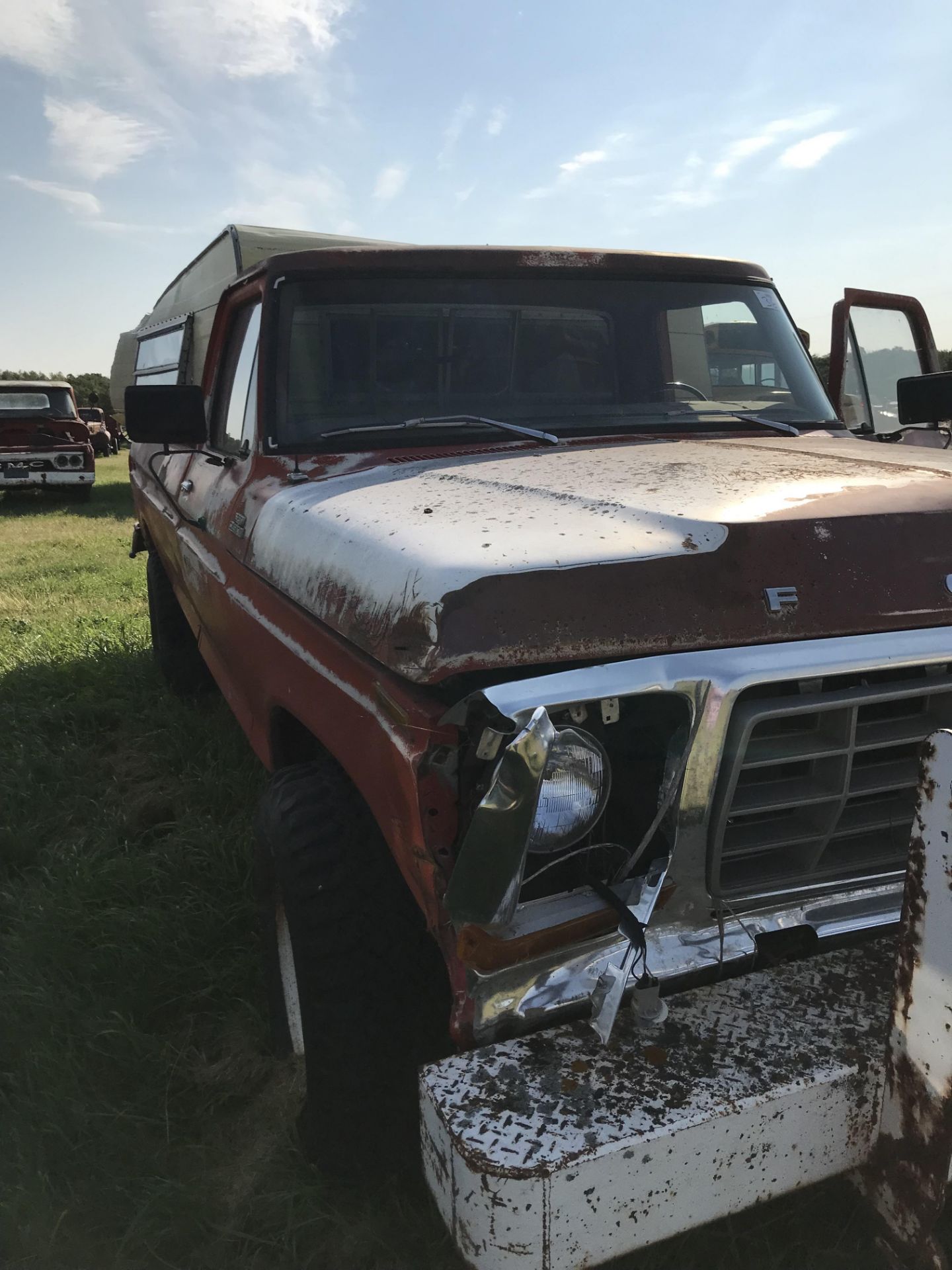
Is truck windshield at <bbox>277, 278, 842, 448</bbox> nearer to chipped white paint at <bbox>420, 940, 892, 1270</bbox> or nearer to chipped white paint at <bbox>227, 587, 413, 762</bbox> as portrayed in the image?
chipped white paint at <bbox>227, 587, 413, 762</bbox>

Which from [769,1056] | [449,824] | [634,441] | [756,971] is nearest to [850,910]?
[756,971]

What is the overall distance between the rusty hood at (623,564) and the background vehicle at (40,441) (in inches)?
543

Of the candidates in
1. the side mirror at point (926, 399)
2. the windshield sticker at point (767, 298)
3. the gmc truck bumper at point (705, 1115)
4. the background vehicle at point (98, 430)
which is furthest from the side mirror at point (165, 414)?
the background vehicle at point (98, 430)

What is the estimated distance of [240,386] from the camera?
2.86 m

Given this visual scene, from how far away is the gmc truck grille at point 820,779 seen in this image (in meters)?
1.39

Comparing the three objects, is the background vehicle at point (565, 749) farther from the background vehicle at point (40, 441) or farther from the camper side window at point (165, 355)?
the background vehicle at point (40, 441)

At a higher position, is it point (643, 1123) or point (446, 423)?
point (446, 423)

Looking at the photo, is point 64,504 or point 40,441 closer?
point 40,441

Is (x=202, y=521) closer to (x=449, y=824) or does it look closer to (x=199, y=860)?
(x=199, y=860)

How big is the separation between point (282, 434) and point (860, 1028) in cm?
183

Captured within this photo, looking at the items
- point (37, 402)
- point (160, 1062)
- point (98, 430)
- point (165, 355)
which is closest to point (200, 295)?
point (165, 355)

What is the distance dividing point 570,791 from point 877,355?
10.7 ft

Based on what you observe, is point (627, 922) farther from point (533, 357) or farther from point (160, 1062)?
point (533, 357)

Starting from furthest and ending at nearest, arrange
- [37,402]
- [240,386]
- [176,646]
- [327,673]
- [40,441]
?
[37,402], [40,441], [176,646], [240,386], [327,673]
